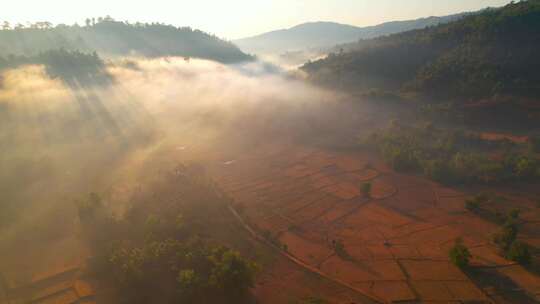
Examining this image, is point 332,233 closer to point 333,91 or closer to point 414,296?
point 414,296

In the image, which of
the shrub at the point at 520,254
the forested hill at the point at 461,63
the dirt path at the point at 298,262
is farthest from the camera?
the forested hill at the point at 461,63

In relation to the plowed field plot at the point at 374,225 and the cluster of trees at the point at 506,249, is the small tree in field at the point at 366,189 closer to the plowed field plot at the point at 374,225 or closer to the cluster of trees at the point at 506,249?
the plowed field plot at the point at 374,225

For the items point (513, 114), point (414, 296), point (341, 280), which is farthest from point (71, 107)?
point (513, 114)

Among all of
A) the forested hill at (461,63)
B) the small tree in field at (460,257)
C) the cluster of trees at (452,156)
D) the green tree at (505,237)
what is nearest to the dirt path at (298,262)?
the small tree in field at (460,257)

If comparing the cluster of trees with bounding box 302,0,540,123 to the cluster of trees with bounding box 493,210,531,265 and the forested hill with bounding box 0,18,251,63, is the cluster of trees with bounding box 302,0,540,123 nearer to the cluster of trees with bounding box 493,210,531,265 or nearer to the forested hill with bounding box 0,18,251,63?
the cluster of trees with bounding box 493,210,531,265

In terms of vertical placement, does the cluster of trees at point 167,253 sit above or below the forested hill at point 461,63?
below

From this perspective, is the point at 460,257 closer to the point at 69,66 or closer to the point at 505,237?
the point at 505,237
